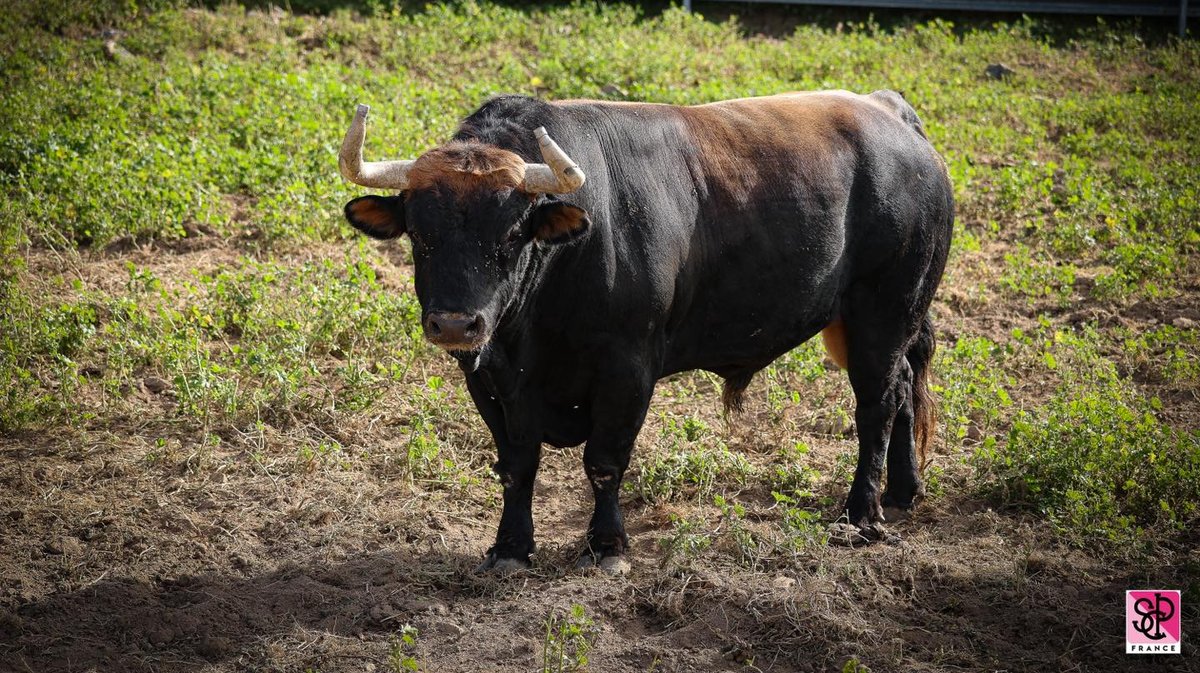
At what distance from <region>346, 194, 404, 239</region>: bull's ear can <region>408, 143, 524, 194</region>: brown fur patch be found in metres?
0.15

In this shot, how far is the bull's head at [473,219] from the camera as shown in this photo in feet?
16.9

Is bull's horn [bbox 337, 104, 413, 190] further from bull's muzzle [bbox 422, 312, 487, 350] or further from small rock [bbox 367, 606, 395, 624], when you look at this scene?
small rock [bbox 367, 606, 395, 624]

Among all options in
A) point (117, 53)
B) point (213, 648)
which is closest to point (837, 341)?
point (213, 648)

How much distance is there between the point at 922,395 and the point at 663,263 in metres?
2.32

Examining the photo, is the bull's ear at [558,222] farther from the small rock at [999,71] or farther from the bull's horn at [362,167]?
the small rock at [999,71]

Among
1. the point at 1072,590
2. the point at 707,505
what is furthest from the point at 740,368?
the point at 1072,590

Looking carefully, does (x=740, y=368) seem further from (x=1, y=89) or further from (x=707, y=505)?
(x=1, y=89)

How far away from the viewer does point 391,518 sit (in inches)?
258

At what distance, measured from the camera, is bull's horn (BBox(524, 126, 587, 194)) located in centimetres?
521

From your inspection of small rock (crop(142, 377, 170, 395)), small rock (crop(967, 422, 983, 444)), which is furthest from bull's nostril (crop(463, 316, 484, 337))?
small rock (crop(967, 422, 983, 444))

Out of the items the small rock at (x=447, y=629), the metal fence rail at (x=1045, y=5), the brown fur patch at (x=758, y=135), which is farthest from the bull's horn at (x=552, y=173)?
the metal fence rail at (x=1045, y=5)

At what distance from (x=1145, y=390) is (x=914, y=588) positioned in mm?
3443

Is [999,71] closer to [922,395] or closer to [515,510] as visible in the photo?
[922,395]

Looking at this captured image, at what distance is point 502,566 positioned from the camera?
5977 millimetres
